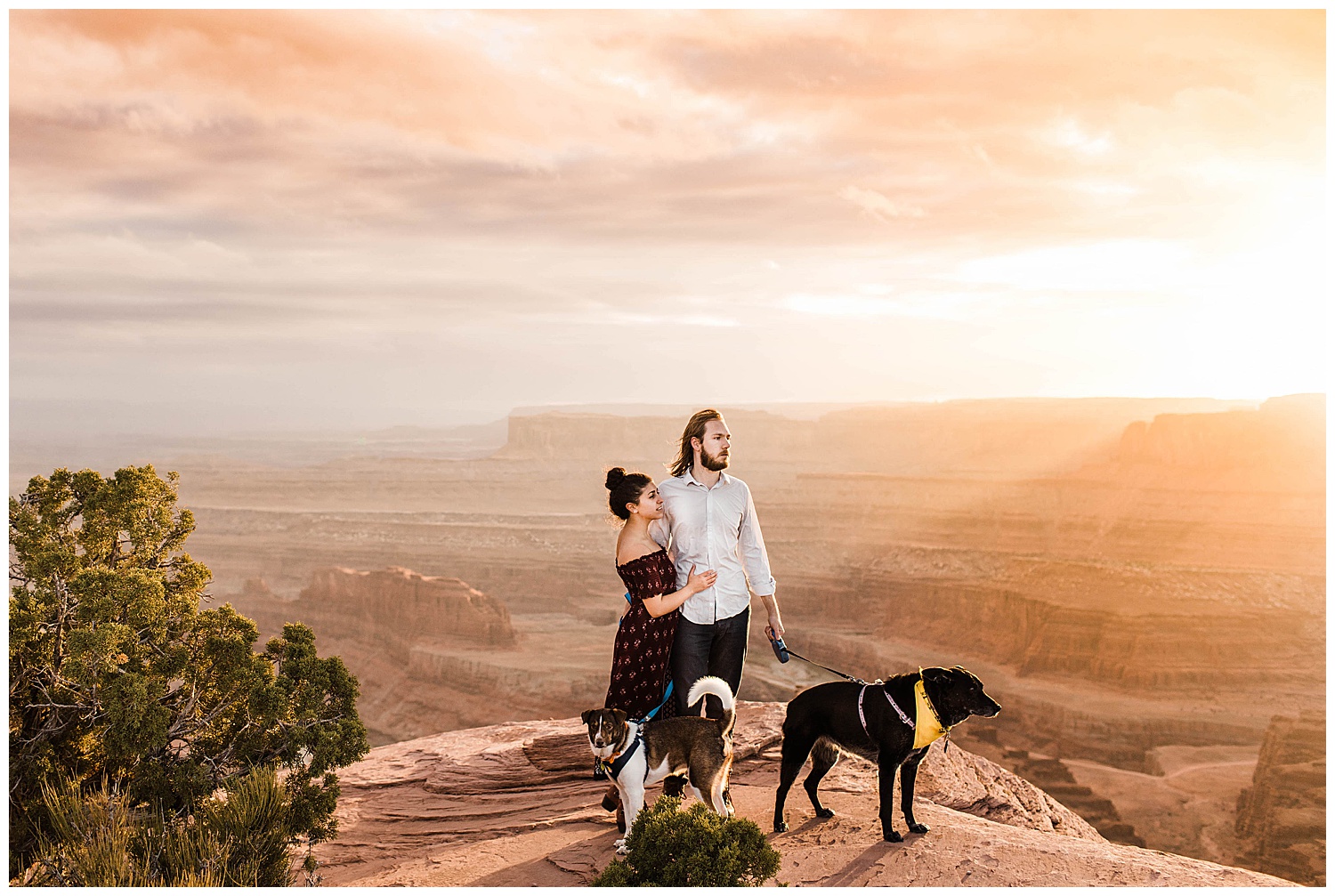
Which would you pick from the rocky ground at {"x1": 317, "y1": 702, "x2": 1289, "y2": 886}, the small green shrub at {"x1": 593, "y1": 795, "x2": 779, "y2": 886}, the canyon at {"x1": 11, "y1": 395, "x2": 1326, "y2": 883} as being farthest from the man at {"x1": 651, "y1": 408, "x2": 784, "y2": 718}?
the canyon at {"x1": 11, "y1": 395, "x2": 1326, "y2": 883}

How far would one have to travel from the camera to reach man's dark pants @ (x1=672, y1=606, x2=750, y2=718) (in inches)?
197

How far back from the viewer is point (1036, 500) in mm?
57250

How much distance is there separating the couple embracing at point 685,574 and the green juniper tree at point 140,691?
1918 millimetres

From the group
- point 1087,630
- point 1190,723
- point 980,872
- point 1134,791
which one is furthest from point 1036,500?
point 980,872

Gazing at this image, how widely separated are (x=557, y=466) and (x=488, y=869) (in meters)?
83.5

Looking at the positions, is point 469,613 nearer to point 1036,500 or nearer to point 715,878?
point 1036,500

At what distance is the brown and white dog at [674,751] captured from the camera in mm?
4617

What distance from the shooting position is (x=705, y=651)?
5.05m

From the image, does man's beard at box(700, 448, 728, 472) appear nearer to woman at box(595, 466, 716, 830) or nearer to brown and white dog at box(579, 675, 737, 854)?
woman at box(595, 466, 716, 830)

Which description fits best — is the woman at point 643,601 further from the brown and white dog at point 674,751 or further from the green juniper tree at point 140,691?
the green juniper tree at point 140,691

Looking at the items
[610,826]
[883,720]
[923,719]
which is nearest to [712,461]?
[883,720]

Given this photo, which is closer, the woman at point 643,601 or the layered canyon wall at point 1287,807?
the woman at point 643,601

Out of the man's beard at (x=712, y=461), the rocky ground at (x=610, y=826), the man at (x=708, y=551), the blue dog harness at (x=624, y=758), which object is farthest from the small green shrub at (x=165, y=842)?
the man's beard at (x=712, y=461)

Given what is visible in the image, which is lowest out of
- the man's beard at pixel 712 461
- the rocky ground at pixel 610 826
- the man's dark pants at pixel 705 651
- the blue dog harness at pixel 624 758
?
the rocky ground at pixel 610 826
